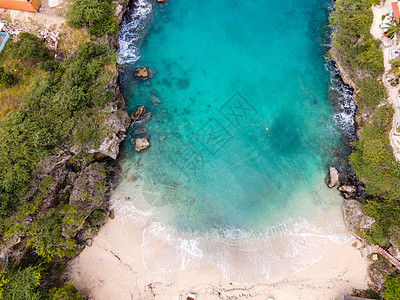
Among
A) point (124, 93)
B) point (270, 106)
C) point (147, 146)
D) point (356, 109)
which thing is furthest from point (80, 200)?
point (356, 109)

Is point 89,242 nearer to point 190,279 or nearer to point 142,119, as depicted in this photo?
point 190,279

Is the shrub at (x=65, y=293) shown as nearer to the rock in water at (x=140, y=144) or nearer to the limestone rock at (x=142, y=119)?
the rock in water at (x=140, y=144)

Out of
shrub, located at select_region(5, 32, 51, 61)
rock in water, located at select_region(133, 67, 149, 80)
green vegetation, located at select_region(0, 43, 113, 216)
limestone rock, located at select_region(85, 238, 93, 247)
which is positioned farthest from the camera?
rock in water, located at select_region(133, 67, 149, 80)

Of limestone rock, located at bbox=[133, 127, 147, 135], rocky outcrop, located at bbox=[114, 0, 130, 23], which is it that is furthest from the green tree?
rocky outcrop, located at bbox=[114, 0, 130, 23]

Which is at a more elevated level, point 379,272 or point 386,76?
point 386,76

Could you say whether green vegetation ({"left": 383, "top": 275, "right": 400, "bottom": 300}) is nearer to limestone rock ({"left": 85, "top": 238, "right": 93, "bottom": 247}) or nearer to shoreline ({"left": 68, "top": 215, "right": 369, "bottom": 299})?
shoreline ({"left": 68, "top": 215, "right": 369, "bottom": 299})

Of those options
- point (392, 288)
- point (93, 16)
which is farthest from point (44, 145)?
point (392, 288)
